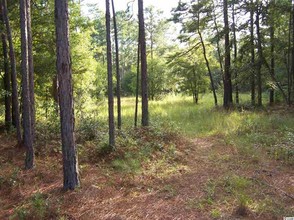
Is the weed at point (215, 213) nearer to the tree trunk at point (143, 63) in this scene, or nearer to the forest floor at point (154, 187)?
the forest floor at point (154, 187)

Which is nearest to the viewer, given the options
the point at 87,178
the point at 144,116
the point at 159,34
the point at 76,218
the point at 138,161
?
the point at 76,218

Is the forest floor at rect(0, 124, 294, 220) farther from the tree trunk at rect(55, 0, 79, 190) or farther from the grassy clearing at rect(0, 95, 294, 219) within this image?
the tree trunk at rect(55, 0, 79, 190)

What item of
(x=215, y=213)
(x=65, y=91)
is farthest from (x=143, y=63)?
(x=215, y=213)

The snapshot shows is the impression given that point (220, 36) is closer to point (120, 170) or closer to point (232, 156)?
point (232, 156)

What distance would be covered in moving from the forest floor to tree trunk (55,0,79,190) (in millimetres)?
451

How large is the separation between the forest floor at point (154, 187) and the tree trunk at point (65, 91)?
17.8 inches

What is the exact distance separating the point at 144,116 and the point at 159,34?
25.0 m

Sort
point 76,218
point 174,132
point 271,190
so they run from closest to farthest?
point 76,218, point 271,190, point 174,132

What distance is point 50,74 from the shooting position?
38.0 feet

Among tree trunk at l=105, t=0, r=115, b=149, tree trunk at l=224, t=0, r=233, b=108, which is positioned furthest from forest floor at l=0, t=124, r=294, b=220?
tree trunk at l=224, t=0, r=233, b=108

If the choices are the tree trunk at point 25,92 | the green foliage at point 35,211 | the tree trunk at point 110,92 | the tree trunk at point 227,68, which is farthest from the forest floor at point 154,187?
the tree trunk at point 227,68

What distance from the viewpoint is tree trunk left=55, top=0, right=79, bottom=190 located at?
563 cm

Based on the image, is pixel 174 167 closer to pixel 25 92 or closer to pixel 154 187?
pixel 154 187

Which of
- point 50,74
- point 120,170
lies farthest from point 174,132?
point 50,74
